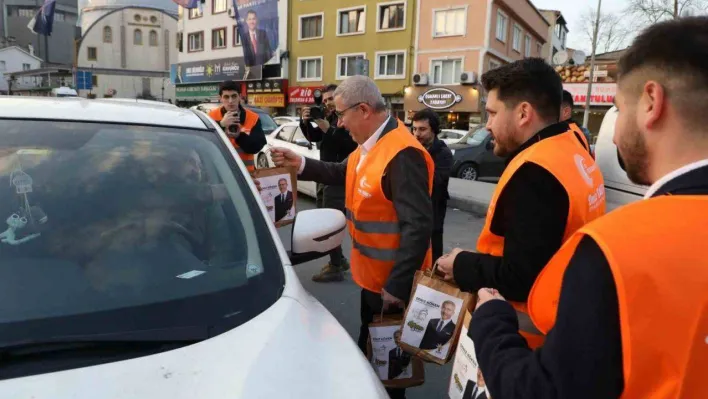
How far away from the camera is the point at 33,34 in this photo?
76.0 metres

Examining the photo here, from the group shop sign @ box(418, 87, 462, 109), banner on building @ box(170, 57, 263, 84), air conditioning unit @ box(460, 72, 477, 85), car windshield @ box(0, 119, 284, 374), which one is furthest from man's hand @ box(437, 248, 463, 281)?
banner on building @ box(170, 57, 263, 84)

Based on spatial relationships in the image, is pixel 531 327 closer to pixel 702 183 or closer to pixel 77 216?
pixel 702 183

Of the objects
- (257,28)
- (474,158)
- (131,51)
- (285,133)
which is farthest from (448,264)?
(131,51)

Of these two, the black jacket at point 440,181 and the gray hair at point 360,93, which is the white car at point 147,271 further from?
the black jacket at point 440,181

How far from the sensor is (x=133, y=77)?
56.3m

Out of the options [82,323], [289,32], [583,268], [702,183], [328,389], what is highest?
[289,32]

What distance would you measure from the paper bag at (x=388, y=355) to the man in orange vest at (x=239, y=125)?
2522 mm

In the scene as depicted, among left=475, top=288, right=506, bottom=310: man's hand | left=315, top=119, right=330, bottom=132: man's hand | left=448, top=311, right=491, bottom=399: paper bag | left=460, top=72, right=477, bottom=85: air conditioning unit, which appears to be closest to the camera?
left=475, top=288, right=506, bottom=310: man's hand

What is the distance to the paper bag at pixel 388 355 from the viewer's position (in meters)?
2.25

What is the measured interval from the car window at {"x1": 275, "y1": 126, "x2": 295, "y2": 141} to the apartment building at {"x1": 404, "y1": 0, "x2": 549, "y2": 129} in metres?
16.2

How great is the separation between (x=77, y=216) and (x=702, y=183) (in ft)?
5.57

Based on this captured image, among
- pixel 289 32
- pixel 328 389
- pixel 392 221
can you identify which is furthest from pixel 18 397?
pixel 289 32

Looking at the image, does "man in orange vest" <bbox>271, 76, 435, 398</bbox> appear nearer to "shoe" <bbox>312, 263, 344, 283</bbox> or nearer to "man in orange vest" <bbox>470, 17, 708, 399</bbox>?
"man in orange vest" <bbox>470, 17, 708, 399</bbox>

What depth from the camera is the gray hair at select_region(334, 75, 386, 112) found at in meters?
2.48
